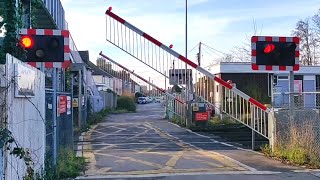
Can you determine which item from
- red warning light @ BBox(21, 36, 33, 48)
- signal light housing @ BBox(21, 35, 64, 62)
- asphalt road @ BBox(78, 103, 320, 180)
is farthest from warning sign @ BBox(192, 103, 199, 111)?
red warning light @ BBox(21, 36, 33, 48)

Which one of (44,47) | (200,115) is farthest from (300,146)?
(200,115)

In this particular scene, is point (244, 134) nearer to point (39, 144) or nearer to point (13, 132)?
point (39, 144)

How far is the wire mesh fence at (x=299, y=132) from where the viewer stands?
12.0 m

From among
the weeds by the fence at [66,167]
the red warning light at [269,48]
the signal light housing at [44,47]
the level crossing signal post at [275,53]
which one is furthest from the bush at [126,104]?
the signal light housing at [44,47]

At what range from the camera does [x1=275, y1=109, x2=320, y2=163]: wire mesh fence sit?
473 inches

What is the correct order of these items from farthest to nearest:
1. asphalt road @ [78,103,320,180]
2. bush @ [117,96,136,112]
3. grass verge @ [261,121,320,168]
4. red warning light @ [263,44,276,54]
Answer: bush @ [117,96,136,112] → red warning light @ [263,44,276,54] → grass verge @ [261,121,320,168] → asphalt road @ [78,103,320,180]

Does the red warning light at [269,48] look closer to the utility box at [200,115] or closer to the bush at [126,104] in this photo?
the utility box at [200,115]

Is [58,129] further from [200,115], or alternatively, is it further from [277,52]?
[200,115]

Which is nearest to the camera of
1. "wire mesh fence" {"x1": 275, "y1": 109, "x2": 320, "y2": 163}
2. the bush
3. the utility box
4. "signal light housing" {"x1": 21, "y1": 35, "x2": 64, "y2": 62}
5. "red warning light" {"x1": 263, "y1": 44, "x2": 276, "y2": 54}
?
"signal light housing" {"x1": 21, "y1": 35, "x2": 64, "y2": 62}

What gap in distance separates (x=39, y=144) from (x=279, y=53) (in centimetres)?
690

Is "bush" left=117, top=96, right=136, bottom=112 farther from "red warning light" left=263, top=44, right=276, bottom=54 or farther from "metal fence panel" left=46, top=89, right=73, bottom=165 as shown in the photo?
"red warning light" left=263, top=44, right=276, bottom=54

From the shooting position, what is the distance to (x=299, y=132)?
12.5 metres

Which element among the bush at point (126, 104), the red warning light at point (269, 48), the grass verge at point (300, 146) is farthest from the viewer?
the bush at point (126, 104)

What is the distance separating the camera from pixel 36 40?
30.2ft
